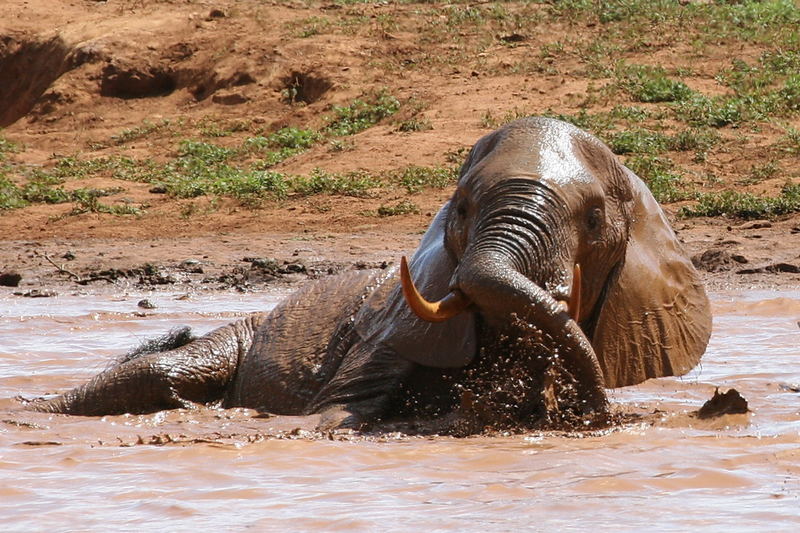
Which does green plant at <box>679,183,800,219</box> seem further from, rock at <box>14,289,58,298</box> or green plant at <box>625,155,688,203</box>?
rock at <box>14,289,58,298</box>

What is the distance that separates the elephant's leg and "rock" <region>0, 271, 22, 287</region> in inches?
201

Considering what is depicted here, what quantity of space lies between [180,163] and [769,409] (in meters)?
11.4

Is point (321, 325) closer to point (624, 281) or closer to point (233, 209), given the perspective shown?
point (624, 281)

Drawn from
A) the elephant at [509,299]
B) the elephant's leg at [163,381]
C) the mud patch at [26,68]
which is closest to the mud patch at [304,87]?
the mud patch at [26,68]

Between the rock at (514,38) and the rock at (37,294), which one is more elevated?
the rock at (514,38)

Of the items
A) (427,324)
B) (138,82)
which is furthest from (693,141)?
(427,324)

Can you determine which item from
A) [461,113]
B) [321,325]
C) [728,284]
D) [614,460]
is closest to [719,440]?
[614,460]

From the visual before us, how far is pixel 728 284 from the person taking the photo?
1150 centimetres

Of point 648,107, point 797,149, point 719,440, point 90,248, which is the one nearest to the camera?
point 719,440

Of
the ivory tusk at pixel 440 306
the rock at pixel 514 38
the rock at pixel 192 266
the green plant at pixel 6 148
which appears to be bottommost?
the rock at pixel 192 266

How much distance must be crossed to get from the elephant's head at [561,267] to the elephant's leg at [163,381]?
1548 millimetres

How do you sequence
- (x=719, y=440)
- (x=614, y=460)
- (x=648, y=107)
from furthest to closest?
1. (x=648, y=107)
2. (x=719, y=440)
3. (x=614, y=460)

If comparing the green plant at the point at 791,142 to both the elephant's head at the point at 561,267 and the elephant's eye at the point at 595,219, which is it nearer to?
the elephant's head at the point at 561,267

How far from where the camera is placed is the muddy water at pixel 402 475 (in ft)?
14.5
